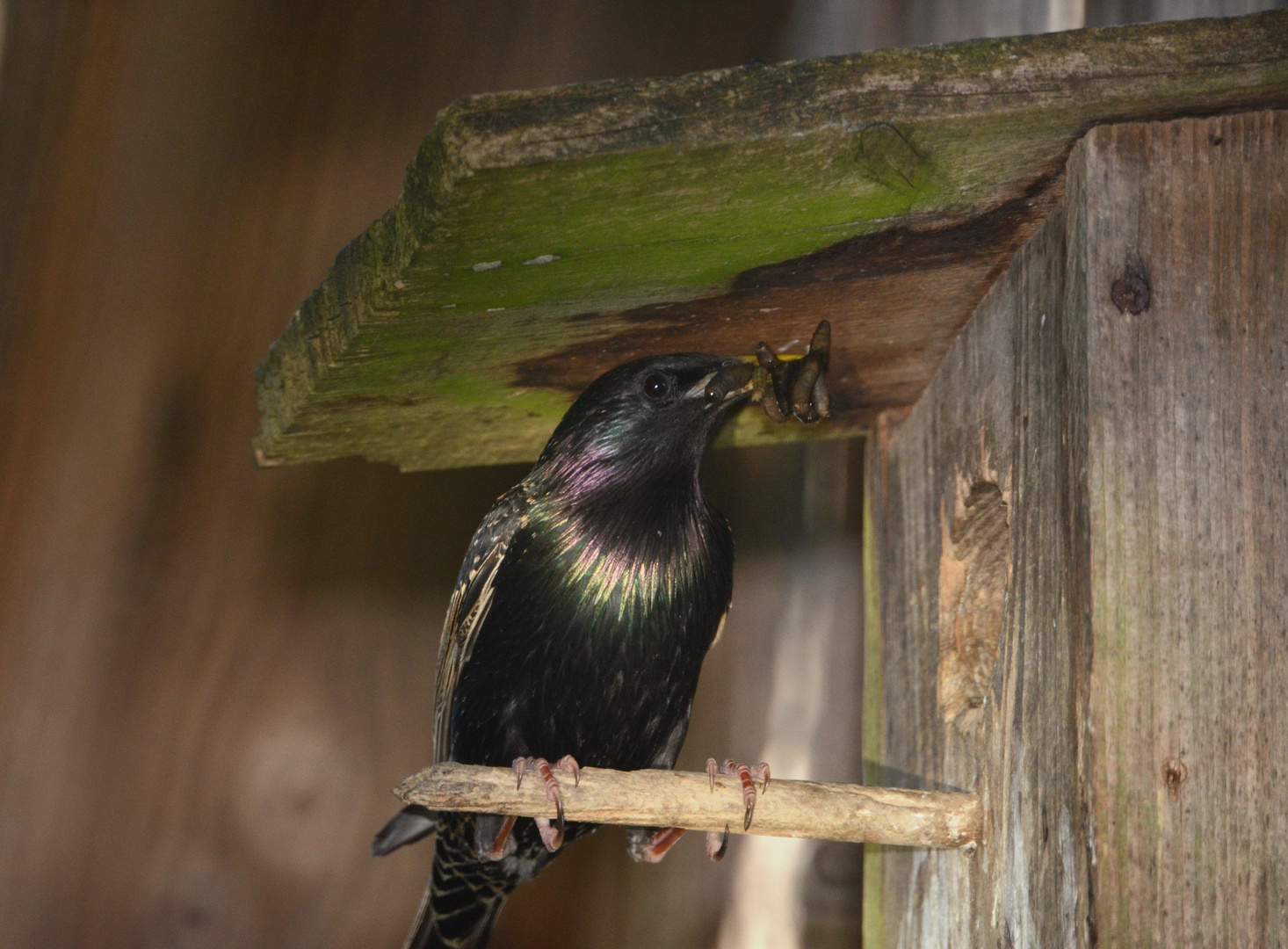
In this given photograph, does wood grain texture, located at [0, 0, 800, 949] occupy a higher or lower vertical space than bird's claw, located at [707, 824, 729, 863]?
higher

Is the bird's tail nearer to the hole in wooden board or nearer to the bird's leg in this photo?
the bird's leg

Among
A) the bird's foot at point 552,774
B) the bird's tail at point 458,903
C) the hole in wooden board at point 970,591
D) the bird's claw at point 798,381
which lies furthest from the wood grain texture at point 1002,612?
the bird's tail at point 458,903

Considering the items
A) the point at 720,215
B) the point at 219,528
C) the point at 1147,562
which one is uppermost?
the point at 720,215

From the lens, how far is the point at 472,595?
1.75 m

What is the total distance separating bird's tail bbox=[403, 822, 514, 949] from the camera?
6.33 ft

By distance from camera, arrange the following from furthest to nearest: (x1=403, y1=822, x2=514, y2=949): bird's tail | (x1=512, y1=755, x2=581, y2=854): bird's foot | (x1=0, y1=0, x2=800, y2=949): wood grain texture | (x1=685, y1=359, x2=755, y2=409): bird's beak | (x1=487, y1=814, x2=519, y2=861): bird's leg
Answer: (x1=0, y1=0, x2=800, y2=949): wood grain texture → (x1=403, y1=822, x2=514, y2=949): bird's tail → (x1=487, y1=814, x2=519, y2=861): bird's leg → (x1=685, y1=359, x2=755, y2=409): bird's beak → (x1=512, y1=755, x2=581, y2=854): bird's foot

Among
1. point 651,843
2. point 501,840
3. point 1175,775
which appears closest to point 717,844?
point 651,843

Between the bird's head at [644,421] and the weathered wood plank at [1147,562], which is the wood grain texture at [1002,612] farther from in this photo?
the bird's head at [644,421]

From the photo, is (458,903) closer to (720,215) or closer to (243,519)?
(243,519)

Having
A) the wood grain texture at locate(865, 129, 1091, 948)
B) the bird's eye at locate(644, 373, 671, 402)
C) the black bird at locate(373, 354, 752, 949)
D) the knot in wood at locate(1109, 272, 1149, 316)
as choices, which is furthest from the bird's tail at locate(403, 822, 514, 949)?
the knot in wood at locate(1109, 272, 1149, 316)

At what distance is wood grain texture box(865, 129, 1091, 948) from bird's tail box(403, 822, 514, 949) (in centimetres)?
55

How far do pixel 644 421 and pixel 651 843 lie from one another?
591 mm

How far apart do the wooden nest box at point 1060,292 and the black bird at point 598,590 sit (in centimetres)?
21

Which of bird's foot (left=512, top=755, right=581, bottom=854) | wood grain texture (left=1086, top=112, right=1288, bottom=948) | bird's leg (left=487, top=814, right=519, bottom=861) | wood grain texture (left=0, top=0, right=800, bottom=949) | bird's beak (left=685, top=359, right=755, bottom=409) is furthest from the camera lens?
wood grain texture (left=0, top=0, right=800, bottom=949)
